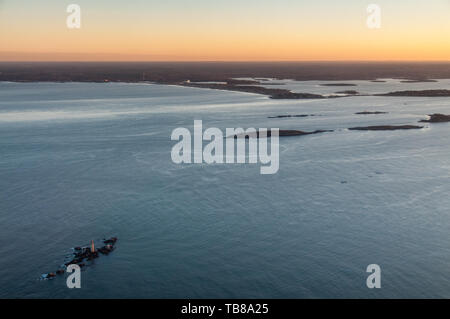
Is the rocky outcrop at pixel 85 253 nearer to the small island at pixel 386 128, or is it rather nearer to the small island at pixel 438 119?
the small island at pixel 386 128

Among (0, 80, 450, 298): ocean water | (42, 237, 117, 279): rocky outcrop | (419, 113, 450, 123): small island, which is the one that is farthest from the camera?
(419, 113, 450, 123): small island

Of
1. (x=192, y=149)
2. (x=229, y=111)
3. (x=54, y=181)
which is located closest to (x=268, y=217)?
(x=54, y=181)

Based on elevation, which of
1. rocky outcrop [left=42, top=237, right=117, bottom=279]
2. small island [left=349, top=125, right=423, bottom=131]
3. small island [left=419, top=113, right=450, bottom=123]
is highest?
small island [left=419, top=113, right=450, bottom=123]

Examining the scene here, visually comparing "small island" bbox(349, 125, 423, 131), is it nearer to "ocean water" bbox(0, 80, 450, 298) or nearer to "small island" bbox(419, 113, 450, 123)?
"ocean water" bbox(0, 80, 450, 298)

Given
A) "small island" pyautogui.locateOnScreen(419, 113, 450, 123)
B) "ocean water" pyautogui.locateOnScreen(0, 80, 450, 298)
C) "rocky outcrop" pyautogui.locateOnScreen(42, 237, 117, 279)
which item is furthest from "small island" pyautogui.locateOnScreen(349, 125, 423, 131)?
"rocky outcrop" pyautogui.locateOnScreen(42, 237, 117, 279)

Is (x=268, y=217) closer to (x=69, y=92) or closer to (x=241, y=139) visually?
(x=241, y=139)

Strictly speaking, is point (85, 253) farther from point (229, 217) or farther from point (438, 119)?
point (438, 119)

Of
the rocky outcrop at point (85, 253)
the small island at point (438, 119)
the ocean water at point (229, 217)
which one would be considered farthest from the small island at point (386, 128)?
the rocky outcrop at point (85, 253)

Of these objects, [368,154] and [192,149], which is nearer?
[368,154]
